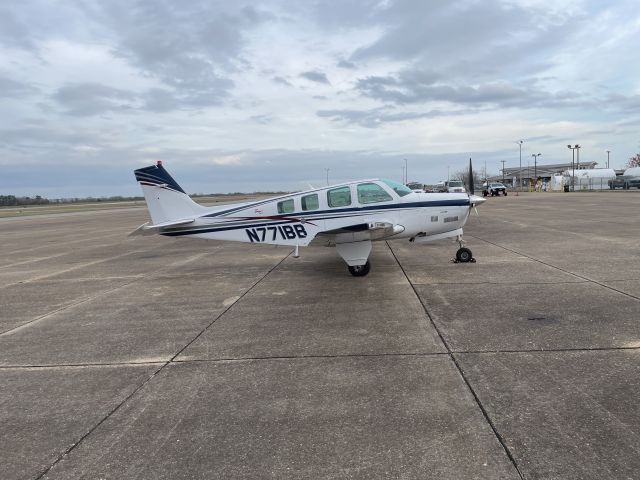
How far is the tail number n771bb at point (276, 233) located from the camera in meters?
9.73

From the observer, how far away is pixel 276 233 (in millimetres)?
9852

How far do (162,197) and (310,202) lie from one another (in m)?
3.75

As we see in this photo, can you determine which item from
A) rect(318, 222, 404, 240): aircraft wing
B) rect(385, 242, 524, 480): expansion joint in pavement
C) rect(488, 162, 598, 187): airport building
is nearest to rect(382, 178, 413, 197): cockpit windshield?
rect(318, 222, 404, 240): aircraft wing

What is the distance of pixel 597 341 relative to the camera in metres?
5.05

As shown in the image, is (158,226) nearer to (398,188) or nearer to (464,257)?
(398,188)

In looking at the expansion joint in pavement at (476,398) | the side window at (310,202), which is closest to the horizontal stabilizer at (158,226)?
the side window at (310,202)

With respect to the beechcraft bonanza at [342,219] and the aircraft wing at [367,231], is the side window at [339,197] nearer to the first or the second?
the beechcraft bonanza at [342,219]

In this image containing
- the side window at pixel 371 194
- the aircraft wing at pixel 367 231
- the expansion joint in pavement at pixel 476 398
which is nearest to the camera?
the expansion joint in pavement at pixel 476 398

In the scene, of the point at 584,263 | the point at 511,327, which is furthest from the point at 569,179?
the point at 511,327

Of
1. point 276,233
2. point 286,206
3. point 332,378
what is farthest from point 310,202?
point 332,378

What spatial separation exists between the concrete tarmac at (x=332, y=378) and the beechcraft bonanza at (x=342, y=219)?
0.96 m

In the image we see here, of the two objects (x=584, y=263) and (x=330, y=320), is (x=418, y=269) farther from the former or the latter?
(x=330, y=320)

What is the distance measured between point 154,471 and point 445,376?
277 cm

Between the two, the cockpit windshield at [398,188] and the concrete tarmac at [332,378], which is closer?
the concrete tarmac at [332,378]
